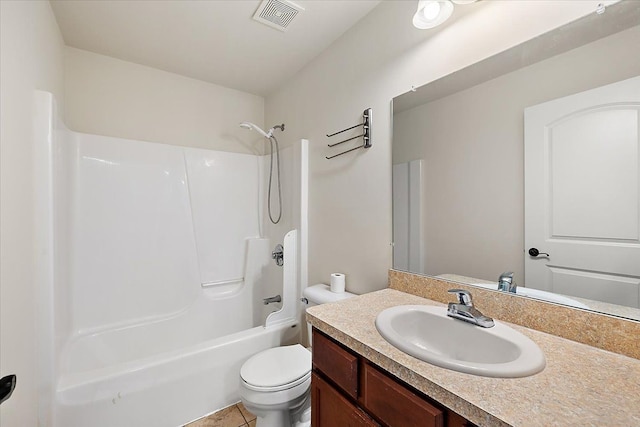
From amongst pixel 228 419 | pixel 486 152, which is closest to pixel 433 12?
pixel 486 152

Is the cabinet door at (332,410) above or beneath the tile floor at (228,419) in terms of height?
above

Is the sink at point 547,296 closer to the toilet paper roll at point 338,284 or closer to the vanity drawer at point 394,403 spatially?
the vanity drawer at point 394,403

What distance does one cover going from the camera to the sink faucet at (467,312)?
897 mm

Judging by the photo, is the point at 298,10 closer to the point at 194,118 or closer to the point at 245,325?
the point at 194,118

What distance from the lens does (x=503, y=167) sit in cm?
104

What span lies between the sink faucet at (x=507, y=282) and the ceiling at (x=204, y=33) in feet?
5.14

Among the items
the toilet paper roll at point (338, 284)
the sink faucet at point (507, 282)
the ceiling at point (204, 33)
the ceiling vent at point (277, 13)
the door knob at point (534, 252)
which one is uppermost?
the ceiling at point (204, 33)

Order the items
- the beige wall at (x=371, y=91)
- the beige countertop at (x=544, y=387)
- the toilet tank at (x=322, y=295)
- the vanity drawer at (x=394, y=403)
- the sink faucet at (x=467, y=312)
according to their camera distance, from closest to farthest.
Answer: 1. the beige countertop at (x=544, y=387)
2. the vanity drawer at (x=394, y=403)
3. the sink faucet at (x=467, y=312)
4. the beige wall at (x=371, y=91)
5. the toilet tank at (x=322, y=295)

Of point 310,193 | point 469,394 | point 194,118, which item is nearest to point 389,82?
point 310,193

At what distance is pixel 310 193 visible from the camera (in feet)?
6.84

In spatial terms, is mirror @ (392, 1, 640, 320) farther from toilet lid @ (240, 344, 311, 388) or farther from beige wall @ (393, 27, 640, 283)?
toilet lid @ (240, 344, 311, 388)

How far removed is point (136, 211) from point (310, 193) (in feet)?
4.49

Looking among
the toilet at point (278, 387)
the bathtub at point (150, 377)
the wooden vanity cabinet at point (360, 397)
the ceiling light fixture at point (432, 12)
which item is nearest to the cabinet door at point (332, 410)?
the wooden vanity cabinet at point (360, 397)

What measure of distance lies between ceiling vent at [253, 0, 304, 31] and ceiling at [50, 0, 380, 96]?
4 centimetres
